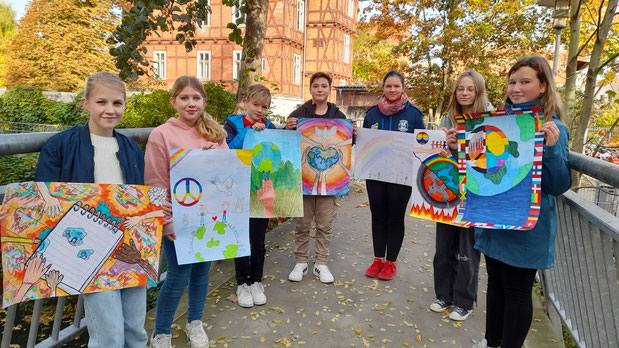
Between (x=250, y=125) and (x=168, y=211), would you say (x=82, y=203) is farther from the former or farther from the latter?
(x=250, y=125)

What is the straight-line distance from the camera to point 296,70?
30.3 meters

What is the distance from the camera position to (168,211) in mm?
2600

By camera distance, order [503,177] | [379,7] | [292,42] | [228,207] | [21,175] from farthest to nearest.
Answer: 1. [292,42]
2. [379,7]
3. [21,175]
4. [228,207]
5. [503,177]

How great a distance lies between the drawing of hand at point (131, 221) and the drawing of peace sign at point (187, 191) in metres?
0.42

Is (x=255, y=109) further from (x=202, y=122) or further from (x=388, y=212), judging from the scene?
(x=388, y=212)

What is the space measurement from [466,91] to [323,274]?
214cm

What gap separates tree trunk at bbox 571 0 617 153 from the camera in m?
5.05

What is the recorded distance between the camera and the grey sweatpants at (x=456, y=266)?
11.5 feet

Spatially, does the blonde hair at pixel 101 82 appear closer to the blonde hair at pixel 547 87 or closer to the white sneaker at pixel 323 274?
the blonde hair at pixel 547 87

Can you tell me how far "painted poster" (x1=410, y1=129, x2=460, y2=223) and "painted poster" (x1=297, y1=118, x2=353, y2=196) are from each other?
790 mm

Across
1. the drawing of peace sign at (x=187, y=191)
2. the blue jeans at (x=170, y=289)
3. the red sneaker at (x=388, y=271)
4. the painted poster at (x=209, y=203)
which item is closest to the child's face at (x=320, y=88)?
the painted poster at (x=209, y=203)

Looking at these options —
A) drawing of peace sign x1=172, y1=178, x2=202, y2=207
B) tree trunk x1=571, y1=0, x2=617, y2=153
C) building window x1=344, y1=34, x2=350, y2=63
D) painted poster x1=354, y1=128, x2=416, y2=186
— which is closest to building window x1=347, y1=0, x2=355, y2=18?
building window x1=344, y1=34, x2=350, y2=63

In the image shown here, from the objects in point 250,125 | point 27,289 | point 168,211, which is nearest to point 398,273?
point 250,125

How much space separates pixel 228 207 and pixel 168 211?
1.32ft
